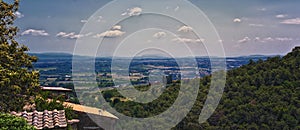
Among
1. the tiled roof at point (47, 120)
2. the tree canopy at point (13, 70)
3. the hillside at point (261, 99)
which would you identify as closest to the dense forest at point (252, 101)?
the hillside at point (261, 99)

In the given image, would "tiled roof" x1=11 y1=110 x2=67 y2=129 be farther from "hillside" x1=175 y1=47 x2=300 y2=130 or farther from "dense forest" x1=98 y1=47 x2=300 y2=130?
"hillside" x1=175 y1=47 x2=300 y2=130

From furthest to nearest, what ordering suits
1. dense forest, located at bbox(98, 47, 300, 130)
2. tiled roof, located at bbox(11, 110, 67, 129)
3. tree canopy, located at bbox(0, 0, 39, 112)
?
dense forest, located at bbox(98, 47, 300, 130) → tree canopy, located at bbox(0, 0, 39, 112) → tiled roof, located at bbox(11, 110, 67, 129)

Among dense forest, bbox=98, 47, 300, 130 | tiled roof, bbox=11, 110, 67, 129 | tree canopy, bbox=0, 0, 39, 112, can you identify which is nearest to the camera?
tiled roof, bbox=11, 110, 67, 129

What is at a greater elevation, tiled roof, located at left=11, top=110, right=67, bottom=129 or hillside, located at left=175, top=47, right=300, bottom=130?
tiled roof, located at left=11, top=110, right=67, bottom=129

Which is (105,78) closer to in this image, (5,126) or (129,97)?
(129,97)

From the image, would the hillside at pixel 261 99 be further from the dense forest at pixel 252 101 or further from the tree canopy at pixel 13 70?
the tree canopy at pixel 13 70

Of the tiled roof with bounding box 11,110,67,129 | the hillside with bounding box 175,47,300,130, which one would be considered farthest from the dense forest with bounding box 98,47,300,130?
the tiled roof with bounding box 11,110,67,129

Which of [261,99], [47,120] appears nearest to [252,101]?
[261,99]
